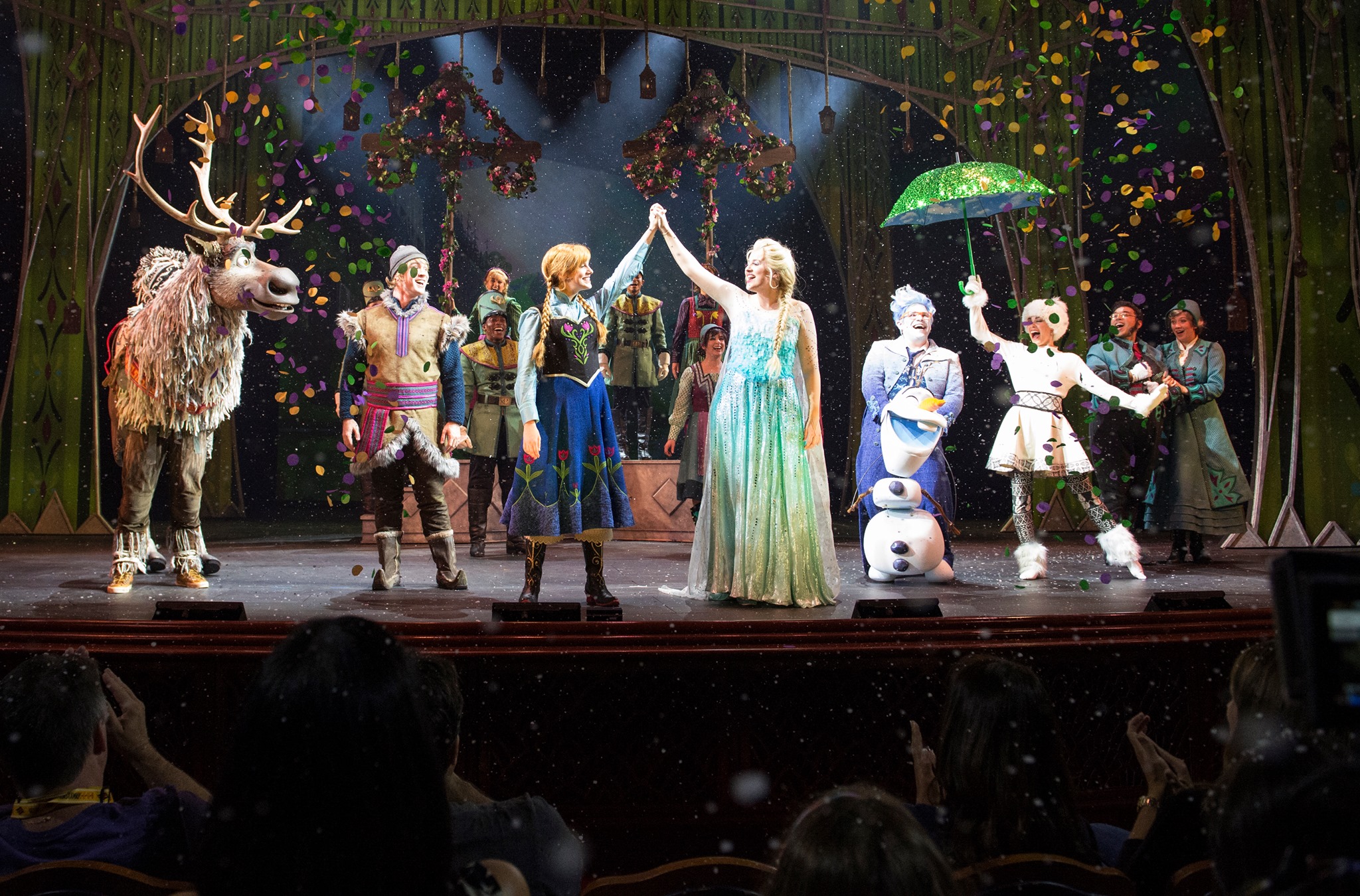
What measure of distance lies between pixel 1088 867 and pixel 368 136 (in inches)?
306

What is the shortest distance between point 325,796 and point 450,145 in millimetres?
6971

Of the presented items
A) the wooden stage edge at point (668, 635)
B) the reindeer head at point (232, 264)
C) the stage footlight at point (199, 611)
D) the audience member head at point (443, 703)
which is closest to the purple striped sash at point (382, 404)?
the reindeer head at point (232, 264)

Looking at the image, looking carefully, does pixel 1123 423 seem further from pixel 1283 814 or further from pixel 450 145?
pixel 1283 814

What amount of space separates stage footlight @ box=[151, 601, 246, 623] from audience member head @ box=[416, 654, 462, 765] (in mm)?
1374

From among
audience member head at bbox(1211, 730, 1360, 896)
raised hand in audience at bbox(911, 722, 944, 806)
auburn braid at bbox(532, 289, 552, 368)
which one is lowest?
raised hand in audience at bbox(911, 722, 944, 806)

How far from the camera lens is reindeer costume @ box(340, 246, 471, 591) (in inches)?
167

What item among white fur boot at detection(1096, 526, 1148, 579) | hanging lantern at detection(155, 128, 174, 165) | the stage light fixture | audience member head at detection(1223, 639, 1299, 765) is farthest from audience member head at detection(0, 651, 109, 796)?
hanging lantern at detection(155, 128, 174, 165)

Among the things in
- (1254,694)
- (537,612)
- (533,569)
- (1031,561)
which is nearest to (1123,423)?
(1031,561)

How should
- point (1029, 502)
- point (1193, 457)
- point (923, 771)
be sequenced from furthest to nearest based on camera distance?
point (1193, 457) < point (1029, 502) < point (923, 771)

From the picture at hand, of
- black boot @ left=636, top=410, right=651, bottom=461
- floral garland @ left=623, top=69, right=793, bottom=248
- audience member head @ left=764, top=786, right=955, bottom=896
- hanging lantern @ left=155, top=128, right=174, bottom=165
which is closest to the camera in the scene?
audience member head @ left=764, top=786, right=955, bottom=896

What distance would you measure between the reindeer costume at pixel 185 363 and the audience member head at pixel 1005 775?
3.43 metres

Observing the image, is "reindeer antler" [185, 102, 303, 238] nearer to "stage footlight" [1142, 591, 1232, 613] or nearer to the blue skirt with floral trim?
the blue skirt with floral trim

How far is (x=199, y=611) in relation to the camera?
2900mm

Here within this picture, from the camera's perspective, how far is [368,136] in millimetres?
7969
